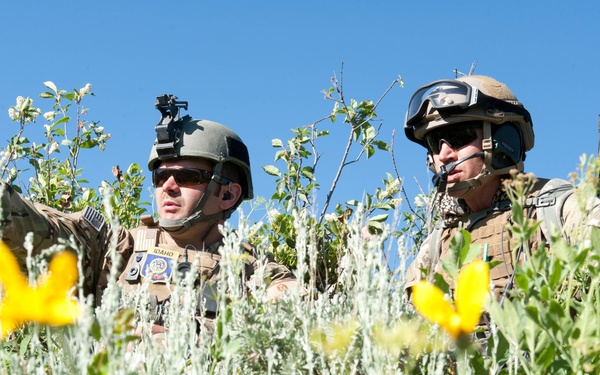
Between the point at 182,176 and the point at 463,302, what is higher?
the point at 182,176

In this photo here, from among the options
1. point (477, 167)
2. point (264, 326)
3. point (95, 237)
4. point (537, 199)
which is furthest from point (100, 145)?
point (264, 326)

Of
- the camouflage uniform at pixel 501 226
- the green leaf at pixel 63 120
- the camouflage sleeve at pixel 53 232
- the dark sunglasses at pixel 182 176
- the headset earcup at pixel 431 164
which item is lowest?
the camouflage sleeve at pixel 53 232

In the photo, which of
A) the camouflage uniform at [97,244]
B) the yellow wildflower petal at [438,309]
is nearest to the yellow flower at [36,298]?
the yellow wildflower petal at [438,309]

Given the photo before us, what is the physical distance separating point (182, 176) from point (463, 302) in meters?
3.77

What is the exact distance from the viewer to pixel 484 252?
4.26 meters

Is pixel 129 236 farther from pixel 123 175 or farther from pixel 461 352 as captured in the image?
pixel 461 352

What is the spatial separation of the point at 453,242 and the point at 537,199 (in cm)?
260

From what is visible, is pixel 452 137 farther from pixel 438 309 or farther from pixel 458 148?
pixel 438 309

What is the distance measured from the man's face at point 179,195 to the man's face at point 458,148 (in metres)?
1.45

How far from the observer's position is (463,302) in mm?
1232

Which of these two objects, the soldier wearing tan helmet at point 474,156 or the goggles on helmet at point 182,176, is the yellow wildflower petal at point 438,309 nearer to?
the soldier wearing tan helmet at point 474,156

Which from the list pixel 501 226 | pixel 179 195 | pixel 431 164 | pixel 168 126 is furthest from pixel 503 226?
pixel 168 126

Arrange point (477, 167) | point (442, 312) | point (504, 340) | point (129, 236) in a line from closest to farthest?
point (442, 312)
point (504, 340)
point (477, 167)
point (129, 236)

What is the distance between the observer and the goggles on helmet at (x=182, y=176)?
4.85m
